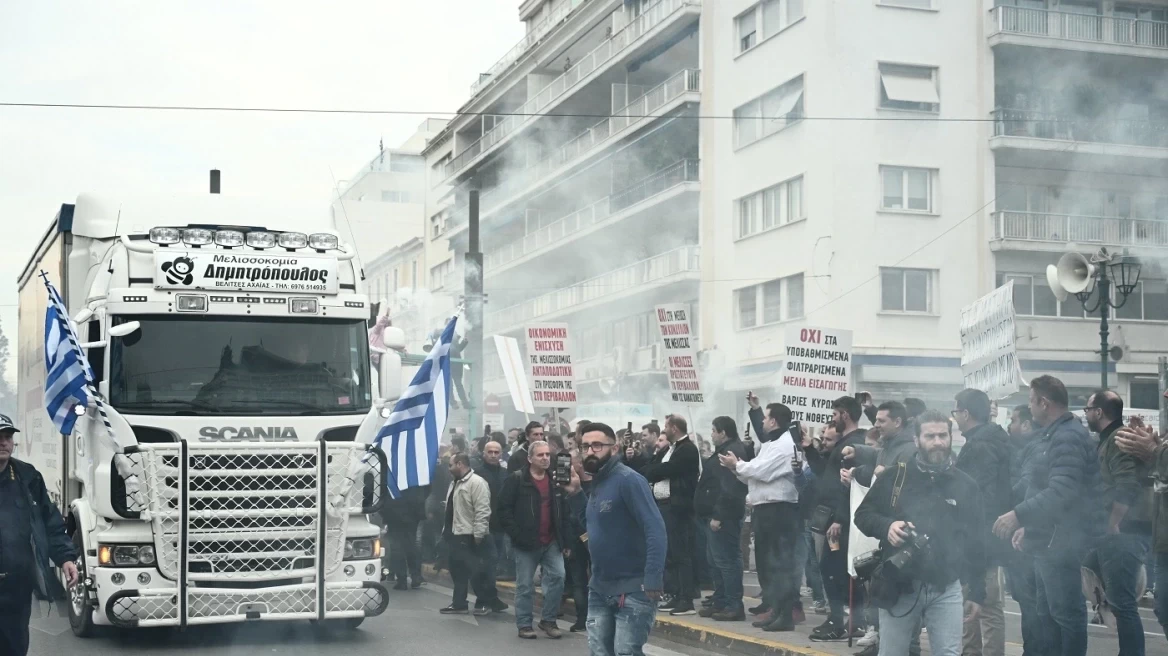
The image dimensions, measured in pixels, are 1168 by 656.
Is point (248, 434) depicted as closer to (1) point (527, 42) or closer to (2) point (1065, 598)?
(2) point (1065, 598)

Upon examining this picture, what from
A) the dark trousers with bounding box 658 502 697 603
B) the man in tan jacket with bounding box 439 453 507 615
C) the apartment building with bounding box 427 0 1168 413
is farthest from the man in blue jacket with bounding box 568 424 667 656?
the apartment building with bounding box 427 0 1168 413

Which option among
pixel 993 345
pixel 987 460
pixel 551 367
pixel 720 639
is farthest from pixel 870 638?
pixel 551 367

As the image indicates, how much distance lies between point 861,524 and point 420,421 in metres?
5.70

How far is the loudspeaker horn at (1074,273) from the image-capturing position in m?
17.4

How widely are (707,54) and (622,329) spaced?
29.2 ft

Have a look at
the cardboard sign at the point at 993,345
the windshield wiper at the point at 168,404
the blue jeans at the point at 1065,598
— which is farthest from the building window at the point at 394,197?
the blue jeans at the point at 1065,598

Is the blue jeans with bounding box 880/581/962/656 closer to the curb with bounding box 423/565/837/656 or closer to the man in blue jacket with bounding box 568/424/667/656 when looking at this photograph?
the man in blue jacket with bounding box 568/424/667/656

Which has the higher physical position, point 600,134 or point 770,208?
point 600,134

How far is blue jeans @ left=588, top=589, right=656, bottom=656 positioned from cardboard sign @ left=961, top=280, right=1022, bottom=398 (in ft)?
19.7

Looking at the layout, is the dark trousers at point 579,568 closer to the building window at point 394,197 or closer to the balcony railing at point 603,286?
the balcony railing at point 603,286

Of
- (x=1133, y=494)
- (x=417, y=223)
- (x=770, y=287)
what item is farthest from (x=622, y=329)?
(x=1133, y=494)

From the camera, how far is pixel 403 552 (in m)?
16.2

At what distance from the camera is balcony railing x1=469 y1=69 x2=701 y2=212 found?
1425 inches

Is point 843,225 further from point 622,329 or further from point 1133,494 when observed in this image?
point 1133,494
